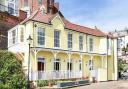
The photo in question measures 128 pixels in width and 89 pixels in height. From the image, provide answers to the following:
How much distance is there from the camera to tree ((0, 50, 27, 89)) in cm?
2444

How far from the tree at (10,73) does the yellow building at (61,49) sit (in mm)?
3340

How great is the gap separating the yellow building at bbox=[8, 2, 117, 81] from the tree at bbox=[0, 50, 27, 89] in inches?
132

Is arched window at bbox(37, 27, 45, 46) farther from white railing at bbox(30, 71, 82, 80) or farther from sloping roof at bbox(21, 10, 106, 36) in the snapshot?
white railing at bbox(30, 71, 82, 80)

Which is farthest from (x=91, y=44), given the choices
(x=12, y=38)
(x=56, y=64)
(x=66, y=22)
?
(x=12, y=38)

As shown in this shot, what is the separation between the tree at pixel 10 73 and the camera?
80.2 feet

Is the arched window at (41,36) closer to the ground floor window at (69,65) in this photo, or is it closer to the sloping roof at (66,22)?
the sloping roof at (66,22)

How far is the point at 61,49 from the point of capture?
36.2 metres

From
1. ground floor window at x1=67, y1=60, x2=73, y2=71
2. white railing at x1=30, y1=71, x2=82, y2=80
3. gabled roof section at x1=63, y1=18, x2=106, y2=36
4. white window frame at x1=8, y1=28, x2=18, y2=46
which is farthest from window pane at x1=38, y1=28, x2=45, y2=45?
ground floor window at x1=67, y1=60, x2=73, y2=71

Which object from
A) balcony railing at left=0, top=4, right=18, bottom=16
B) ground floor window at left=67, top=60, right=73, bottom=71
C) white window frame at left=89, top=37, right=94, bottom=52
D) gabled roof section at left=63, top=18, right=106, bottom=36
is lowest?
ground floor window at left=67, top=60, right=73, bottom=71

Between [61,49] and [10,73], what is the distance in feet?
39.8

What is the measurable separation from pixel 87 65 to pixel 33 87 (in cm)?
1283

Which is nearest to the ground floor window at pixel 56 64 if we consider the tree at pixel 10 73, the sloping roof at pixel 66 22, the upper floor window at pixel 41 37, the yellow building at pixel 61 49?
the yellow building at pixel 61 49

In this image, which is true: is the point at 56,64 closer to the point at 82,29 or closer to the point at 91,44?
the point at 82,29

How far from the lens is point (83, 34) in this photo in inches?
1607
